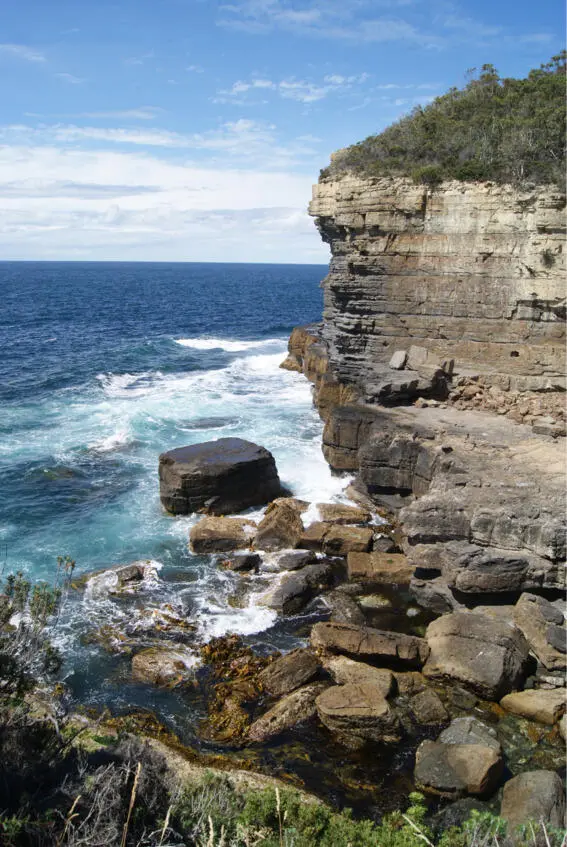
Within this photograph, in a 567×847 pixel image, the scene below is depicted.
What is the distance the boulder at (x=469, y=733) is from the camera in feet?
38.7

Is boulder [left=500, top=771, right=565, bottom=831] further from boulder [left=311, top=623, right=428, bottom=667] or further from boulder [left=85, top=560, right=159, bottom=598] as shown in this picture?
boulder [left=85, top=560, right=159, bottom=598]

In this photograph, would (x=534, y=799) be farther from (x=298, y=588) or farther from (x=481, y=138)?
(x=481, y=138)

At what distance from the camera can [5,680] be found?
9445mm

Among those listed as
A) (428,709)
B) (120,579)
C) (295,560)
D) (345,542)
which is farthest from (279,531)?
(428,709)

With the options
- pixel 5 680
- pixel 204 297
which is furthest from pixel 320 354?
pixel 204 297

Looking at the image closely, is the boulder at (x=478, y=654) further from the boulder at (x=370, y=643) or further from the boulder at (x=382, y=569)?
the boulder at (x=382, y=569)

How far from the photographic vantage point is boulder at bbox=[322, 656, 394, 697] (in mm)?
13302

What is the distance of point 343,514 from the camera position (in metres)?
21.0

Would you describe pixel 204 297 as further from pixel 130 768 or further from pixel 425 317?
pixel 130 768

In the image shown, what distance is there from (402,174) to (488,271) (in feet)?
16.3

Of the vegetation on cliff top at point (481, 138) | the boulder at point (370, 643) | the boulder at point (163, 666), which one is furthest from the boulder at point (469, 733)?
the vegetation on cliff top at point (481, 138)

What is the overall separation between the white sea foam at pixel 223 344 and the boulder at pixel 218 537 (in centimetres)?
3448

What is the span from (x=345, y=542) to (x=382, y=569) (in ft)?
5.59

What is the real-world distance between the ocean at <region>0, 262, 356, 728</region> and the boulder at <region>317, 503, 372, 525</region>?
68.4 inches
